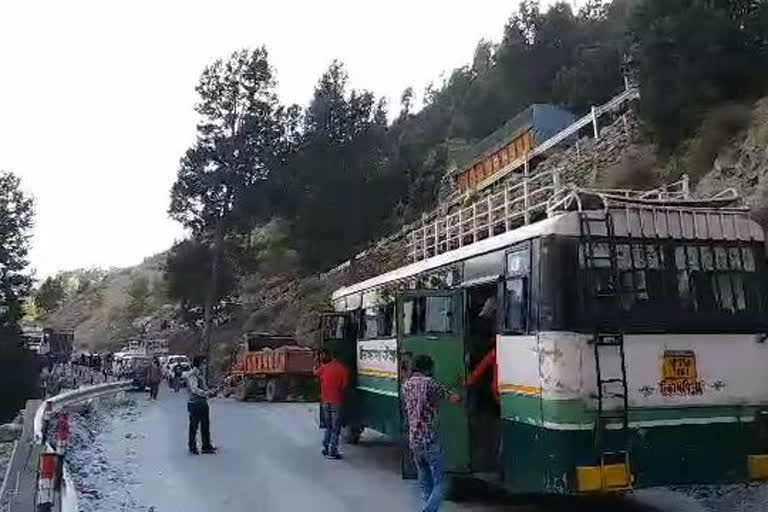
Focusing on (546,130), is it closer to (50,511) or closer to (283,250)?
(283,250)

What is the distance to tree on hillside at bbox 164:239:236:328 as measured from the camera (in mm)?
46656

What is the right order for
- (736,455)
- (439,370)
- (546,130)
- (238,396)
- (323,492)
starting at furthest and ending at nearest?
(546,130), (238,396), (323,492), (439,370), (736,455)

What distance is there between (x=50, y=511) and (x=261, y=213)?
134 feet

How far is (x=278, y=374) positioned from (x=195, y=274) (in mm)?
18761

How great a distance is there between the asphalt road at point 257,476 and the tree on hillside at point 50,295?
9163 cm

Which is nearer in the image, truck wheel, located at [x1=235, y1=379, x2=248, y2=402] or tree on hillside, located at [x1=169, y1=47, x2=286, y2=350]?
truck wheel, located at [x1=235, y1=379, x2=248, y2=402]

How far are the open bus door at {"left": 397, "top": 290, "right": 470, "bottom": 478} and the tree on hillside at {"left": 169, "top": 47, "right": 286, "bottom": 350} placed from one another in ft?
124

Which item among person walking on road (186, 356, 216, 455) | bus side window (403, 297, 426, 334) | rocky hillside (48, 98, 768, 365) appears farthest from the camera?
rocky hillside (48, 98, 768, 365)

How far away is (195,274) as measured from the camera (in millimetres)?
46719

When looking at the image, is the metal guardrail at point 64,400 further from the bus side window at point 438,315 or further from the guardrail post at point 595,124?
the guardrail post at point 595,124

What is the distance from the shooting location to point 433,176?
154 feet

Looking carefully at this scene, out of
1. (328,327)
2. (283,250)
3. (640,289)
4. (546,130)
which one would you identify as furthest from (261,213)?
(640,289)

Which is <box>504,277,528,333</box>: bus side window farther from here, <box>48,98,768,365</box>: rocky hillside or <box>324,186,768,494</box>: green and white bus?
<box>48,98,768,365</box>: rocky hillside

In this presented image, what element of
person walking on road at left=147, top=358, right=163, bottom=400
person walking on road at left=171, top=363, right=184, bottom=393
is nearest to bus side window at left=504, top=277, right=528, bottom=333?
person walking on road at left=147, top=358, right=163, bottom=400
